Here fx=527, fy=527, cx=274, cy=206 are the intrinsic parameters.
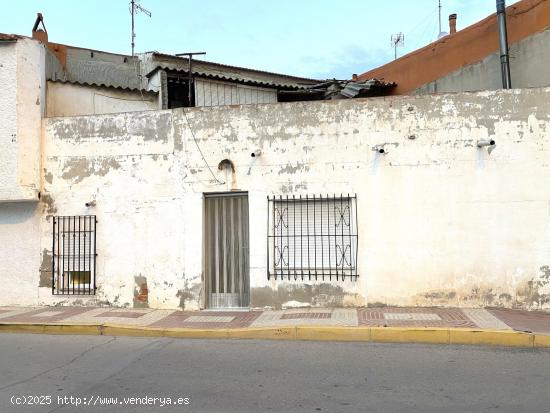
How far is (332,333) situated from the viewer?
24.7ft

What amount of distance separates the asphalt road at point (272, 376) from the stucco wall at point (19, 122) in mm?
3451

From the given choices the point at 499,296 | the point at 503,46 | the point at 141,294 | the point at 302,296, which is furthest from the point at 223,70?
the point at 499,296

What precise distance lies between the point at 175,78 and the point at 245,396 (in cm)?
868

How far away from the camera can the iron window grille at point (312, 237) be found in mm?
9297

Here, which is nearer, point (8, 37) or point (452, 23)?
point (8, 37)

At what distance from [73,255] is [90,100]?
3.54 m

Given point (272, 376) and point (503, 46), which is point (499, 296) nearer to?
point (272, 376)

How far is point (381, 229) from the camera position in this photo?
9180mm

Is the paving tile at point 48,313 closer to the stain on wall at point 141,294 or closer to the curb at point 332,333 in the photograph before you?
the curb at point 332,333

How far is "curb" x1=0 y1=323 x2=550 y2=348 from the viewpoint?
6996 mm

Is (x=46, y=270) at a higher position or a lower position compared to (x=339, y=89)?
lower

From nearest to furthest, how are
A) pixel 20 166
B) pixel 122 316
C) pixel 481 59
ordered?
pixel 122 316 < pixel 20 166 < pixel 481 59

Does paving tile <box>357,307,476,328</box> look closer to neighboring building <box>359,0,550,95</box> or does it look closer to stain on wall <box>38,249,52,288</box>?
neighboring building <box>359,0,550,95</box>

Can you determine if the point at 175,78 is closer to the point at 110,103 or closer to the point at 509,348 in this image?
the point at 110,103
